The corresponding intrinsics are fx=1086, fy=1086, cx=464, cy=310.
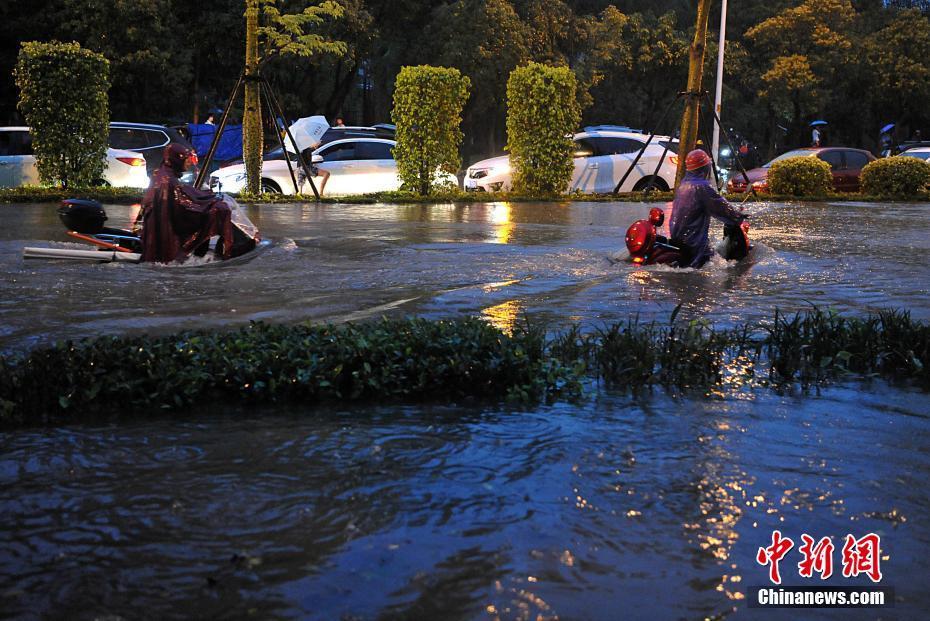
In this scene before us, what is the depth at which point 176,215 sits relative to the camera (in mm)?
10508

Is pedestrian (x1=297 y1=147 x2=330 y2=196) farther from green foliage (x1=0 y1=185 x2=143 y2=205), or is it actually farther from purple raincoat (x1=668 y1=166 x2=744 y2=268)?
purple raincoat (x1=668 y1=166 x2=744 y2=268)

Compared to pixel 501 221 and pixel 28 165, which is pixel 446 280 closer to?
pixel 501 221

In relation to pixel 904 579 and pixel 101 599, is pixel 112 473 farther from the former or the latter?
pixel 904 579

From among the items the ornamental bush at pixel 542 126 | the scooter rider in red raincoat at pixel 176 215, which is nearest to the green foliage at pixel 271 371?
the scooter rider in red raincoat at pixel 176 215

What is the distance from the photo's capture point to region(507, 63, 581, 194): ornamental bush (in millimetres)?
22016

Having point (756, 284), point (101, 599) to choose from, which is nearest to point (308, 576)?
point (101, 599)

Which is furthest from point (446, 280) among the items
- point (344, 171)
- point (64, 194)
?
point (344, 171)

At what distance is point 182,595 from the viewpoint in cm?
328

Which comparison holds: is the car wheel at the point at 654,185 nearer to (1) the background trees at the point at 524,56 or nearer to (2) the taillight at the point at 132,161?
(2) the taillight at the point at 132,161

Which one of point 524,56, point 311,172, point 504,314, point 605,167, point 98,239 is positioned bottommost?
point 504,314

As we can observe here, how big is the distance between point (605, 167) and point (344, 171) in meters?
5.55

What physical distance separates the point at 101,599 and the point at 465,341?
2.93 metres

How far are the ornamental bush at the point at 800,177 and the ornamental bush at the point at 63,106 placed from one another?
14.0 meters

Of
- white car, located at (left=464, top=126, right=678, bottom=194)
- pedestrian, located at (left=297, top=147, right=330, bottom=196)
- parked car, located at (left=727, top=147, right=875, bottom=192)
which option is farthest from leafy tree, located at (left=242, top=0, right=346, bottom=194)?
parked car, located at (left=727, top=147, right=875, bottom=192)
